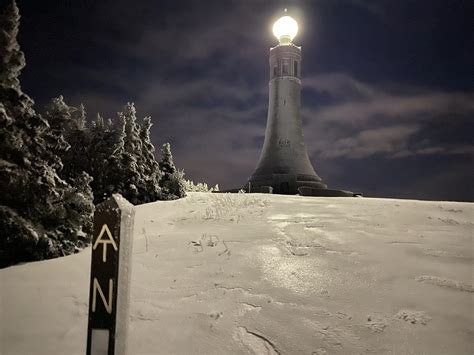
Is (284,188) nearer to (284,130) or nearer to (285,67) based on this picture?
(284,130)

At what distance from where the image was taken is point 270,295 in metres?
4.92

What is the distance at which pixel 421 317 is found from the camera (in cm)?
427

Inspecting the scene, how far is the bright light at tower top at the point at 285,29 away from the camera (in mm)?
34312

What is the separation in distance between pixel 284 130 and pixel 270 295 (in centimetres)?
2834

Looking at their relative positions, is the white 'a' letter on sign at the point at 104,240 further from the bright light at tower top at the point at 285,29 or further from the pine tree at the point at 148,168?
the bright light at tower top at the point at 285,29

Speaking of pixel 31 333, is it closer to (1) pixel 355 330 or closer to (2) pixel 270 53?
(1) pixel 355 330

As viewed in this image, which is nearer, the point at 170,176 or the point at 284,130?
the point at 170,176

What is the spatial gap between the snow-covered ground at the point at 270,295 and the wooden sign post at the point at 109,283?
3.43ft

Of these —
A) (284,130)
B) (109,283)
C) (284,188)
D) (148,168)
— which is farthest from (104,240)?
(284,130)

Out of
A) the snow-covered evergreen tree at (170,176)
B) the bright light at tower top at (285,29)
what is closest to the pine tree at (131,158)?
the snow-covered evergreen tree at (170,176)

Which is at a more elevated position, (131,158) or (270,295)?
(131,158)

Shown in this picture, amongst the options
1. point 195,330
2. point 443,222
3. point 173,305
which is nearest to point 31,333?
point 173,305

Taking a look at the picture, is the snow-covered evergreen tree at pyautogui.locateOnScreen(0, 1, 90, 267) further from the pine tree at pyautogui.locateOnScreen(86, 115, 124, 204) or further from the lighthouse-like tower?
the lighthouse-like tower

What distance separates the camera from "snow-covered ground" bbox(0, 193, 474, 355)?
12.8 feet
